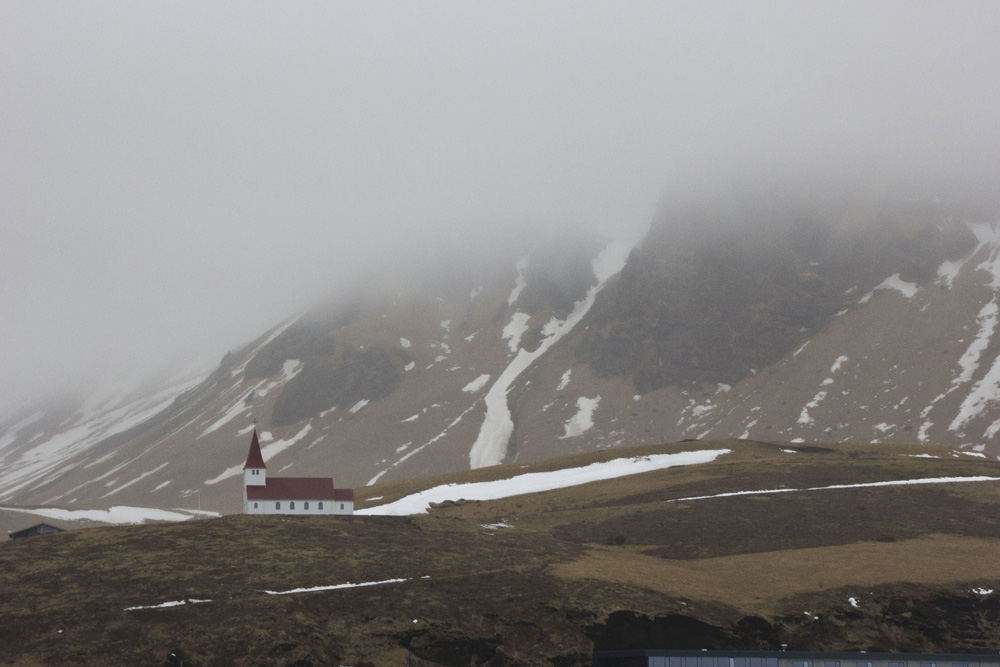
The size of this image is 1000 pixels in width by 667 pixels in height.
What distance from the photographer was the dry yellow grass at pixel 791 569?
231 ft

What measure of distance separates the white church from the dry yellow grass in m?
26.4

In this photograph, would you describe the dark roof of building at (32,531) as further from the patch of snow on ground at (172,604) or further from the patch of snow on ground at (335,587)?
the patch of snow on ground at (335,587)

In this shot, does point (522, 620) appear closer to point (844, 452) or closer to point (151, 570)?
point (151, 570)

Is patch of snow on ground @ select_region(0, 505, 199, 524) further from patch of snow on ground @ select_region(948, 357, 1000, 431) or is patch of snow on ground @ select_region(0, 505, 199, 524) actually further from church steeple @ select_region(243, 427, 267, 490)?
patch of snow on ground @ select_region(948, 357, 1000, 431)

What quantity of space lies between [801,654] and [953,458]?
248 feet

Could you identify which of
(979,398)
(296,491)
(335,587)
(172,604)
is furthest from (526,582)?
(979,398)

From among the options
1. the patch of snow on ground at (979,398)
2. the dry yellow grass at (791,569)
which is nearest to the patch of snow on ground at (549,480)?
the dry yellow grass at (791,569)

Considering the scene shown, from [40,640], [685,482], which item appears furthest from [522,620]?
[685,482]

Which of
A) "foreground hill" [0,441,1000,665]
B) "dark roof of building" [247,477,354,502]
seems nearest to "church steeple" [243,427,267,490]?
"dark roof of building" [247,477,354,502]

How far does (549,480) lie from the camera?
401ft

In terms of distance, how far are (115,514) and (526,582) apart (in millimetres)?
138463

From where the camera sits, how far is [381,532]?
277 feet

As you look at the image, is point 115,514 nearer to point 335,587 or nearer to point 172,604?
point 335,587

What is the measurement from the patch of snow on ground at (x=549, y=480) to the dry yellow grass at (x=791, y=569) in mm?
31356
